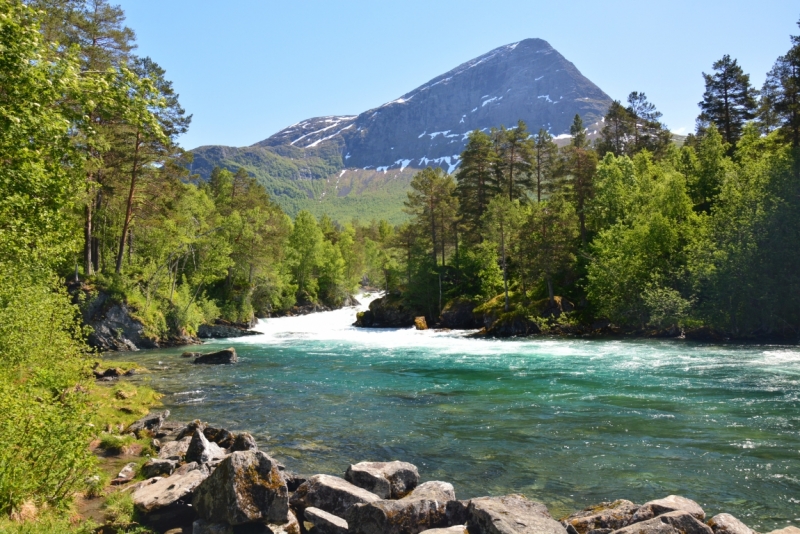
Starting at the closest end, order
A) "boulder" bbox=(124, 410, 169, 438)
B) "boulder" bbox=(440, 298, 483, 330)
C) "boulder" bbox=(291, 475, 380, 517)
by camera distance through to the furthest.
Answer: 1. "boulder" bbox=(291, 475, 380, 517)
2. "boulder" bbox=(124, 410, 169, 438)
3. "boulder" bbox=(440, 298, 483, 330)

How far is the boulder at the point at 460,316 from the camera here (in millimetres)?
52869

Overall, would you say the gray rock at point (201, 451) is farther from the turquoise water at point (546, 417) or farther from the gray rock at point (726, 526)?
the gray rock at point (726, 526)

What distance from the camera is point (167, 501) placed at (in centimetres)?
854

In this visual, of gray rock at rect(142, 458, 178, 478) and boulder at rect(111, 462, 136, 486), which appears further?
gray rock at rect(142, 458, 178, 478)

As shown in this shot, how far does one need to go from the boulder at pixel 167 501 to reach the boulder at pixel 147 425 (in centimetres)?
514

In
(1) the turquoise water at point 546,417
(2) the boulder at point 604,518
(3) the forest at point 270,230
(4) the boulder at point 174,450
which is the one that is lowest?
(1) the turquoise water at point 546,417

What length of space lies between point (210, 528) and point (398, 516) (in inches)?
112

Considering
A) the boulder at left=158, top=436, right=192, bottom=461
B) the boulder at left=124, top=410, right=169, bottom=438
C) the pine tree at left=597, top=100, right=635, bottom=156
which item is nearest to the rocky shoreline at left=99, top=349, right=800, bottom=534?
the boulder at left=158, top=436, right=192, bottom=461

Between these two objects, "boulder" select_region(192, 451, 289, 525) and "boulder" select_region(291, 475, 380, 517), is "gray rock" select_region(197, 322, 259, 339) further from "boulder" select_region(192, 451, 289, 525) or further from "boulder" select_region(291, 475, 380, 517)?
"boulder" select_region(192, 451, 289, 525)

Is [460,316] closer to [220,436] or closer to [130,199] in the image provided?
[130,199]

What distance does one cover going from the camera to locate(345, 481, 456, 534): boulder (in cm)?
785

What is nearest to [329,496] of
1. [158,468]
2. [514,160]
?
[158,468]

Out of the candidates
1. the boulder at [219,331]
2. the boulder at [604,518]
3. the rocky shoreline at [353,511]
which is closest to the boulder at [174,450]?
the rocky shoreline at [353,511]

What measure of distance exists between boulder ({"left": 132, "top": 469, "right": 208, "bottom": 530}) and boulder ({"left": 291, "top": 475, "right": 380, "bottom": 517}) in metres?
1.77
